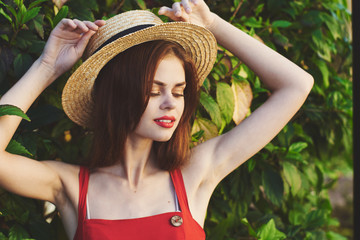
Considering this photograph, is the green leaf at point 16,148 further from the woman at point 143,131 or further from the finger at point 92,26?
the finger at point 92,26

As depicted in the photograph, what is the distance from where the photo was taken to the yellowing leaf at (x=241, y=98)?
6.67 ft

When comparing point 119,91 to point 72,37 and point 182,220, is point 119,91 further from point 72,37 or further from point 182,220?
point 182,220

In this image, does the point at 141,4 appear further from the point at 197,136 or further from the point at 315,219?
the point at 315,219

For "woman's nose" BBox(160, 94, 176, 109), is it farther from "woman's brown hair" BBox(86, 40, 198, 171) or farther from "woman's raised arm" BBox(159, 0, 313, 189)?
"woman's raised arm" BBox(159, 0, 313, 189)

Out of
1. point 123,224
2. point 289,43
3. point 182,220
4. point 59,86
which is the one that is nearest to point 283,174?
point 289,43

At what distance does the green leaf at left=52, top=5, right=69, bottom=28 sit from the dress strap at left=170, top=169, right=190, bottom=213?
0.72 meters

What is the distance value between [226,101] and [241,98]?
0.35ft

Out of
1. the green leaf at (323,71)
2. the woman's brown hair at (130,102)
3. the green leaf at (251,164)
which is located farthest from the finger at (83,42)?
the green leaf at (323,71)

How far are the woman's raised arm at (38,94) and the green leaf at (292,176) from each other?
107 centimetres

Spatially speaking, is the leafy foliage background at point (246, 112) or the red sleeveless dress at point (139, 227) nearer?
the red sleeveless dress at point (139, 227)

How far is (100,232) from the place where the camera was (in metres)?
1.59

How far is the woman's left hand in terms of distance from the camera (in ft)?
5.44

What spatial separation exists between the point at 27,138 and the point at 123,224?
20.4 inches

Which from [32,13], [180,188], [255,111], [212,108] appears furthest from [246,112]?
[32,13]
